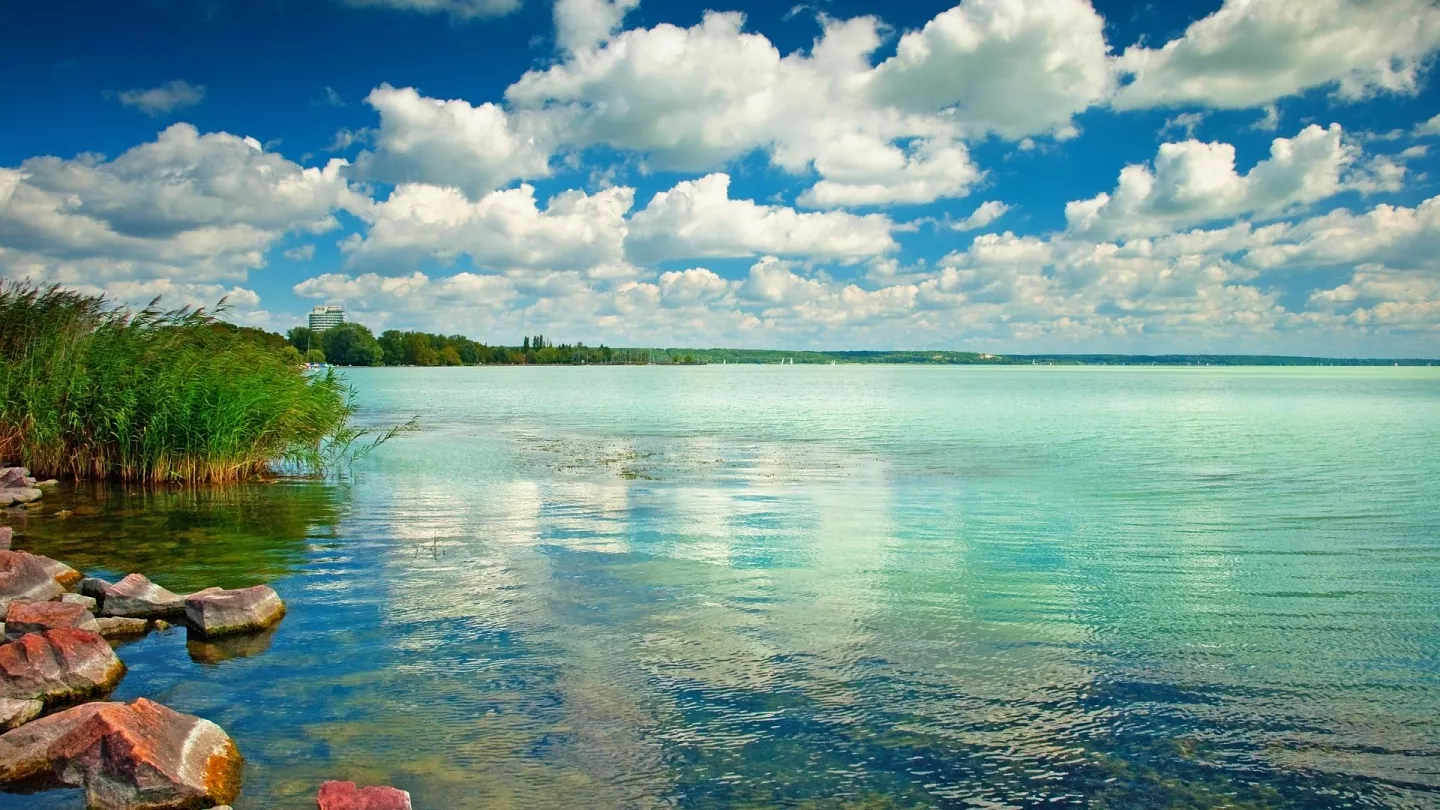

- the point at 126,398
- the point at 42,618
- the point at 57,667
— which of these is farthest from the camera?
the point at 126,398

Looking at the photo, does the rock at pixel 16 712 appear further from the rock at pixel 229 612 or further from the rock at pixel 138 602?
the rock at pixel 138 602

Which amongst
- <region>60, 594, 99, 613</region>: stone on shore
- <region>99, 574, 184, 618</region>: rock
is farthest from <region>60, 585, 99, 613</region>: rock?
<region>99, 574, 184, 618</region>: rock

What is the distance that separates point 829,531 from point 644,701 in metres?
10.6

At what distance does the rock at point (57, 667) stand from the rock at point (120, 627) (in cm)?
177

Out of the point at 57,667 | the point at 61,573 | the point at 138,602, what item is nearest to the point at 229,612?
the point at 138,602

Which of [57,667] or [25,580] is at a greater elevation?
[25,580]

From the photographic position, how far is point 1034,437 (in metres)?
45.3

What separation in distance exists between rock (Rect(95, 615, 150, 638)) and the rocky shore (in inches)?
0.5

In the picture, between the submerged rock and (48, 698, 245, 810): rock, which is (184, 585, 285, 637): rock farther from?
(48, 698, 245, 810): rock

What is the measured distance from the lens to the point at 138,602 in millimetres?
12250

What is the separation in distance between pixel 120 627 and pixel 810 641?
28.9ft

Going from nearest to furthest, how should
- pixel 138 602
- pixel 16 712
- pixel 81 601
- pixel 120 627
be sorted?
pixel 16 712 < pixel 120 627 < pixel 81 601 < pixel 138 602

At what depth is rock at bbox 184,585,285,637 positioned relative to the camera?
11.7 metres

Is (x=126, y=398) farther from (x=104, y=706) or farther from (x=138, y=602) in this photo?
(x=104, y=706)
